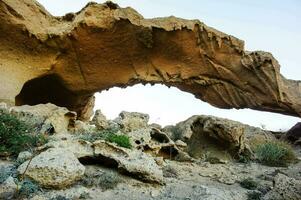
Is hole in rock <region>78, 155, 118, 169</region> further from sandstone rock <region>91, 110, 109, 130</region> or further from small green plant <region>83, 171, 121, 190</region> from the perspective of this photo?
sandstone rock <region>91, 110, 109, 130</region>

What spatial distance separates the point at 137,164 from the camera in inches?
278

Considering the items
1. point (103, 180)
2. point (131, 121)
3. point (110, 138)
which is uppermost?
point (131, 121)

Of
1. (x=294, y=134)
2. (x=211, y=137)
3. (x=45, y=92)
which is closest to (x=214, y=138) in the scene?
(x=211, y=137)

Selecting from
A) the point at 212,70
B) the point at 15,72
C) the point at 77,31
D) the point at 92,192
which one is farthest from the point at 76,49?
the point at 92,192

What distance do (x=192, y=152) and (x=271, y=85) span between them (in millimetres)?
4475

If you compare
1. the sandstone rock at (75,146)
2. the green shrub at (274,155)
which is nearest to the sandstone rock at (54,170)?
the sandstone rock at (75,146)

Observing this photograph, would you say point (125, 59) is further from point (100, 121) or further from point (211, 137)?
point (100, 121)

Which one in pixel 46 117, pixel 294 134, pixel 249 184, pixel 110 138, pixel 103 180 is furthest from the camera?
pixel 294 134

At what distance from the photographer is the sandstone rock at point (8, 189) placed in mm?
5785

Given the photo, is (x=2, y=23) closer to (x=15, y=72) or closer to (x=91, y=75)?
(x=15, y=72)

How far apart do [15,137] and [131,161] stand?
2.19 m

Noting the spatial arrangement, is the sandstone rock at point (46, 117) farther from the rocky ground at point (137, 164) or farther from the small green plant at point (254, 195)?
the small green plant at point (254, 195)

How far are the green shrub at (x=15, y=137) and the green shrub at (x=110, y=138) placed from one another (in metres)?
0.85

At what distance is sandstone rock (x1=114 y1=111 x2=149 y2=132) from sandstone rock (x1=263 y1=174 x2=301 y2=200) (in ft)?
12.4
